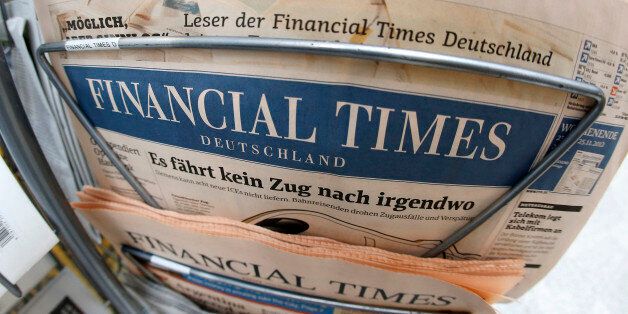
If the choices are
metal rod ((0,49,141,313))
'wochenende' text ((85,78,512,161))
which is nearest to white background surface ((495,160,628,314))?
'wochenende' text ((85,78,512,161))

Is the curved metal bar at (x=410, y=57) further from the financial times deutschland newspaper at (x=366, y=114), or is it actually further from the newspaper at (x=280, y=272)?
the newspaper at (x=280, y=272)

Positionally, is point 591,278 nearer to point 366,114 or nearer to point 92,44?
point 366,114

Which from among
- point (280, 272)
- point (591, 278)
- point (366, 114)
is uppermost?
point (366, 114)

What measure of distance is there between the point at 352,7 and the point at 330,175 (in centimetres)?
10

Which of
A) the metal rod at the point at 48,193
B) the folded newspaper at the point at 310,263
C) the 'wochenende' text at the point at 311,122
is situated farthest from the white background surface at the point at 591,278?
the metal rod at the point at 48,193

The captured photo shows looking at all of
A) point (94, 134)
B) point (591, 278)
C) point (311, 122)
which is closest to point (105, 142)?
point (94, 134)

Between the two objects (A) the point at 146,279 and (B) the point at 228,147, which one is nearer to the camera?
(B) the point at 228,147

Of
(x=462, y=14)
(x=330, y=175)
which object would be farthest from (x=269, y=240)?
(x=462, y=14)

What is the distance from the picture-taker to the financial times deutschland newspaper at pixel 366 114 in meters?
0.18

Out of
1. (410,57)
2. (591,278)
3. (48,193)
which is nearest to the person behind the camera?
(410,57)

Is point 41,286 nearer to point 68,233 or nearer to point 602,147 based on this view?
point 68,233

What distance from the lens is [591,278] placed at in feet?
1.40

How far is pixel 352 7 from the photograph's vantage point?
0.58 ft

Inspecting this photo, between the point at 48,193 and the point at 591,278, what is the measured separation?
58 centimetres
